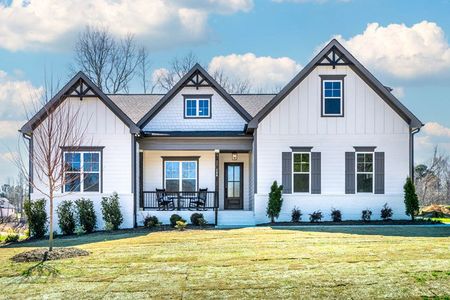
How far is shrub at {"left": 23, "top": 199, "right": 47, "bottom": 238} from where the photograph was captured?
69.7 feet

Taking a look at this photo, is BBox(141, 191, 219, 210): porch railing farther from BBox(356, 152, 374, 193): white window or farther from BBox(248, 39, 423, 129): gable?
BBox(356, 152, 374, 193): white window

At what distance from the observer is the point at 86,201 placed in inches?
850

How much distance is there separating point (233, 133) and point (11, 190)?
28408 millimetres

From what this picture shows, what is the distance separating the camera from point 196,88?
79.5 feet

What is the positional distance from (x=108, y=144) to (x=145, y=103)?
5573 mm

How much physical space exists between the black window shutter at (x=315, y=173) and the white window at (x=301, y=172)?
15 cm

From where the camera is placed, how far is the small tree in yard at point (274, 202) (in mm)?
21406

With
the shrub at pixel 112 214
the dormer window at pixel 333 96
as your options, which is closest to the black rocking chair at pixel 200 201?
the shrub at pixel 112 214

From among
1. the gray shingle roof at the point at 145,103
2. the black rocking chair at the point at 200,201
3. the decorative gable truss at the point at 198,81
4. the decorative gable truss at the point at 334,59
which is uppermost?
the decorative gable truss at the point at 334,59

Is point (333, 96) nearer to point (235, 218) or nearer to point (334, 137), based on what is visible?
point (334, 137)

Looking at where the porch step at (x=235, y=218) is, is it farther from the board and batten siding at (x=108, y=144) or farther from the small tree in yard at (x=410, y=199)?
the small tree in yard at (x=410, y=199)

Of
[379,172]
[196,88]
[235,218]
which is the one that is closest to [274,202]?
[235,218]

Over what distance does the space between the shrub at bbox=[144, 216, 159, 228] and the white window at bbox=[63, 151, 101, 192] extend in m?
2.19

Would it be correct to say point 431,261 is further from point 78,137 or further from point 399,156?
point 78,137
